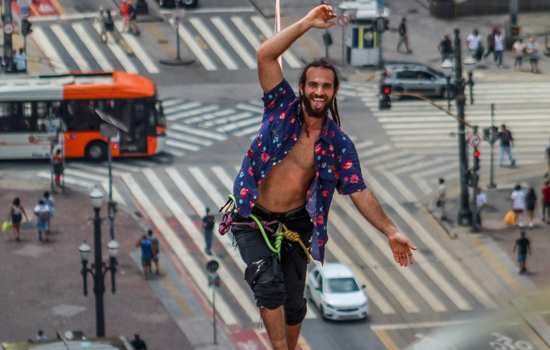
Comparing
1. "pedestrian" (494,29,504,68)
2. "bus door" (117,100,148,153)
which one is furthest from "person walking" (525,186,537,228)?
"pedestrian" (494,29,504,68)

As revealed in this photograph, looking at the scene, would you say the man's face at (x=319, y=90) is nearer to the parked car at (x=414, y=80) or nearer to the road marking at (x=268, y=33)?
the parked car at (x=414, y=80)

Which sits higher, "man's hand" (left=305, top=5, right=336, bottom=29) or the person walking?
"man's hand" (left=305, top=5, right=336, bottom=29)

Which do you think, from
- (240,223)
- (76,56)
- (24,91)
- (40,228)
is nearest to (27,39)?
(76,56)

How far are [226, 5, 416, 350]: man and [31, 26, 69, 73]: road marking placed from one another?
258 feet

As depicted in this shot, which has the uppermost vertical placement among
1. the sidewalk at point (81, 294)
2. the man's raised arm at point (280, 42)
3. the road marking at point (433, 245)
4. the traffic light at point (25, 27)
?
the man's raised arm at point (280, 42)

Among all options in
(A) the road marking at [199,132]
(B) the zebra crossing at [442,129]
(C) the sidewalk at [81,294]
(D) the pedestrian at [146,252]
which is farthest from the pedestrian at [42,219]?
(B) the zebra crossing at [442,129]

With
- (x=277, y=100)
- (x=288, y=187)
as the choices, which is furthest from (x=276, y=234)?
(x=277, y=100)

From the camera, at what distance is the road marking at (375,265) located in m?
66.0

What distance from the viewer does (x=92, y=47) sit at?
95.9 meters

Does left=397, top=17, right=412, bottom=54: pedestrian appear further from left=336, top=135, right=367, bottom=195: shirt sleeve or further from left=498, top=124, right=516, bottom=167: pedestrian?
left=336, top=135, right=367, bottom=195: shirt sleeve

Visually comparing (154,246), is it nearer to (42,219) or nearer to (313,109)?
(42,219)

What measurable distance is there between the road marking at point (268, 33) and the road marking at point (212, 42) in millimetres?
2456

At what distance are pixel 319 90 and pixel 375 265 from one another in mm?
Answer: 55778

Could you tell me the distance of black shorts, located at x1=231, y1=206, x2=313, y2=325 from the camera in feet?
46.4
